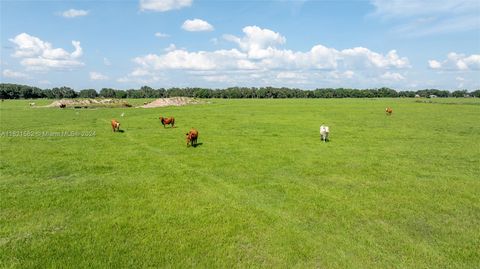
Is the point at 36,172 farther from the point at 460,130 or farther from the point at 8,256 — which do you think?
the point at 460,130

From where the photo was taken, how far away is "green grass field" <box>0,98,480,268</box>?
27.0 ft

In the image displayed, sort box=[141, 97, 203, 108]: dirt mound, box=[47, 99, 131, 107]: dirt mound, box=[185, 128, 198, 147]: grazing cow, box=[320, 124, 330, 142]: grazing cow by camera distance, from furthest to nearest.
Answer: box=[141, 97, 203, 108]: dirt mound → box=[47, 99, 131, 107]: dirt mound → box=[320, 124, 330, 142]: grazing cow → box=[185, 128, 198, 147]: grazing cow

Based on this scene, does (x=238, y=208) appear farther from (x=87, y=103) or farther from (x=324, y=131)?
(x=87, y=103)

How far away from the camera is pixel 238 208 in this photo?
37.0ft

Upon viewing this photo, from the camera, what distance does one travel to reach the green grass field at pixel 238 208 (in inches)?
324

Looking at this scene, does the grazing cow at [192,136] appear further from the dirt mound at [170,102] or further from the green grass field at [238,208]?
the dirt mound at [170,102]

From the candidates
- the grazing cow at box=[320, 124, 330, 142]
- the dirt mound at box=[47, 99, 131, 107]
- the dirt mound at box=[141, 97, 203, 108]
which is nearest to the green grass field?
the grazing cow at box=[320, 124, 330, 142]

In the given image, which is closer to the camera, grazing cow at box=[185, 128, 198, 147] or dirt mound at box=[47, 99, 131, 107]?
grazing cow at box=[185, 128, 198, 147]

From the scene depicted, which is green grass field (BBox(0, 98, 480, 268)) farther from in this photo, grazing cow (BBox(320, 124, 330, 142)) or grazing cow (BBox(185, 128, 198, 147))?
grazing cow (BBox(320, 124, 330, 142))

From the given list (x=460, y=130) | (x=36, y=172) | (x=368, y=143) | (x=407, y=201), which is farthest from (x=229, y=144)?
(x=460, y=130)

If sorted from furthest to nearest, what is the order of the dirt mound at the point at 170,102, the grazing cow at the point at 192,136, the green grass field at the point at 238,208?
the dirt mound at the point at 170,102 < the grazing cow at the point at 192,136 < the green grass field at the point at 238,208

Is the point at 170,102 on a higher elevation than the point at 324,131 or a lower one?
higher

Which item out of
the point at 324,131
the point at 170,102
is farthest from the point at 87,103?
the point at 324,131

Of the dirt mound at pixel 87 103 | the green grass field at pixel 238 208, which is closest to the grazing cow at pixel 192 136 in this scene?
the green grass field at pixel 238 208
